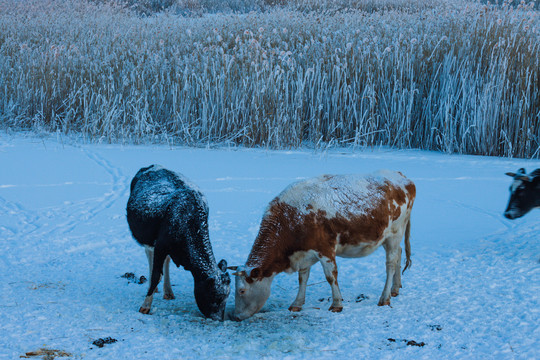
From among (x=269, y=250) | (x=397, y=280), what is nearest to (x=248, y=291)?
(x=269, y=250)

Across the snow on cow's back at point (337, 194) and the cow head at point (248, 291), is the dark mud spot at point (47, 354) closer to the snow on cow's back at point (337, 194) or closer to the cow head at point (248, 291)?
the cow head at point (248, 291)

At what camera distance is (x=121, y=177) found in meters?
6.84

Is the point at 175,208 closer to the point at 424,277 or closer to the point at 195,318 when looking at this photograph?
the point at 195,318

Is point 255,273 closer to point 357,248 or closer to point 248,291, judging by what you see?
point 248,291

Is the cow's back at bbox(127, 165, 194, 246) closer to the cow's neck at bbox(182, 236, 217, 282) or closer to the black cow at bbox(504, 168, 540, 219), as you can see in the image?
the cow's neck at bbox(182, 236, 217, 282)

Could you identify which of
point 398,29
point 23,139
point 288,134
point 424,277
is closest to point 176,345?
point 424,277

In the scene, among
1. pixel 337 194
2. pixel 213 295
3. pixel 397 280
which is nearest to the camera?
pixel 213 295

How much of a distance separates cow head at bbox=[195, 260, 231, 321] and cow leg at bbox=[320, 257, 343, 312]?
1.91 ft

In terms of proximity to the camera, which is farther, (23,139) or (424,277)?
(23,139)

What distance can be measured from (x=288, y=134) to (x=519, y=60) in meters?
3.34

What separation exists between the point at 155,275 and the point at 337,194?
3.86 ft

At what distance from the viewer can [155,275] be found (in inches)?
137

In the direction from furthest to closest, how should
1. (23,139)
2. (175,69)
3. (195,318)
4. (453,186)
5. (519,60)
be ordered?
(175,69), (23,139), (519,60), (453,186), (195,318)

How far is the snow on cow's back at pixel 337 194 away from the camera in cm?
349
